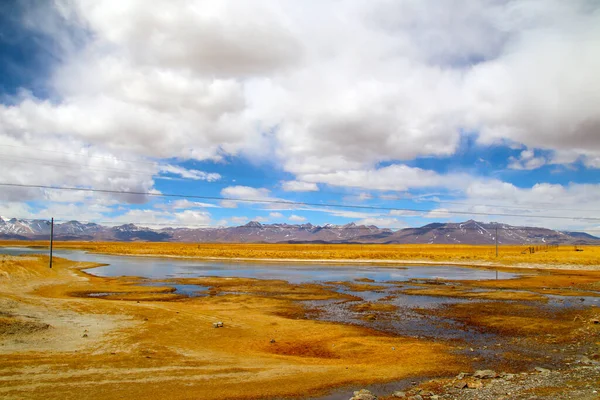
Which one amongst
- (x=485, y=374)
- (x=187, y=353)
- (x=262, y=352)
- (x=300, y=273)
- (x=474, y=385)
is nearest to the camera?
(x=474, y=385)

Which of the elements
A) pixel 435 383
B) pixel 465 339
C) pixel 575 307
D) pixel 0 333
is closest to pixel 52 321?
pixel 0 333

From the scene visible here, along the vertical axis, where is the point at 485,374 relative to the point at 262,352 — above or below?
A: above

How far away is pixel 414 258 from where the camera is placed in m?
106

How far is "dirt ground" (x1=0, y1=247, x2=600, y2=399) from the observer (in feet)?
41.9

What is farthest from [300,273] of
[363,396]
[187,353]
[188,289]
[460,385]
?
[363,396]

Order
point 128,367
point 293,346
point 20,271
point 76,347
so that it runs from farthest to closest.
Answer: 1. point 20,271
2. point 293,346
3. point 76,347
4. point 128,367

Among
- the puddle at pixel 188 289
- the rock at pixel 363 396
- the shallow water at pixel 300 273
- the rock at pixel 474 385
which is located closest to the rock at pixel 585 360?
the rock at pixel 474 385

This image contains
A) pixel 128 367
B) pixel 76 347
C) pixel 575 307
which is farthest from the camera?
pixel 575 307

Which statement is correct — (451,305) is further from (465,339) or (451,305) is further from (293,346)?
(293,346)

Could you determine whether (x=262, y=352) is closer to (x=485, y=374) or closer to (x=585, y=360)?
(x=485, y=374)

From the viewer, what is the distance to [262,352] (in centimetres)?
1828

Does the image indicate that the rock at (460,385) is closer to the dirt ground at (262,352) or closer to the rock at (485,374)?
the dirt ground at (262,352)

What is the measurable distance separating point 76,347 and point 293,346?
389 inches

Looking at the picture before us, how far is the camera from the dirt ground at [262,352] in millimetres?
12766
